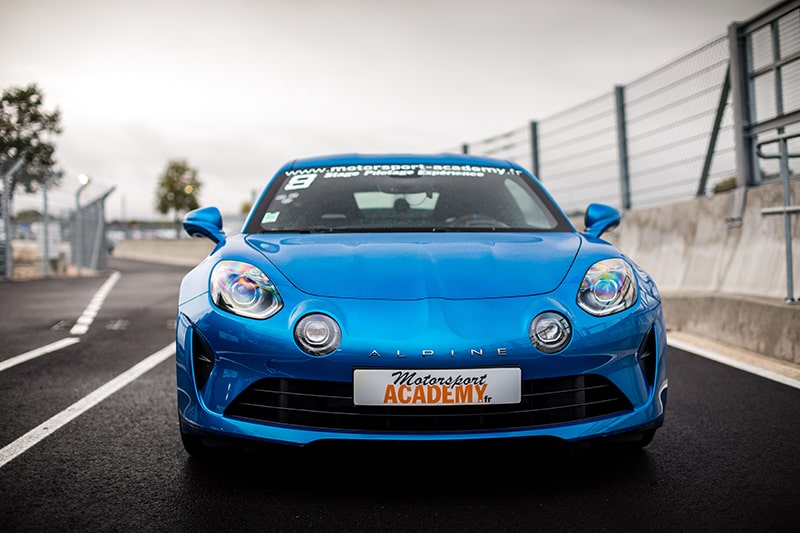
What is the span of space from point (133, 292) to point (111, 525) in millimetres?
10502

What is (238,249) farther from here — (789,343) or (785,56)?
(785,56)

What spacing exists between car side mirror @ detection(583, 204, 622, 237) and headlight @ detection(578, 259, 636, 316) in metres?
0.84

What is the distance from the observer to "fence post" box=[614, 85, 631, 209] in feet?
29.7

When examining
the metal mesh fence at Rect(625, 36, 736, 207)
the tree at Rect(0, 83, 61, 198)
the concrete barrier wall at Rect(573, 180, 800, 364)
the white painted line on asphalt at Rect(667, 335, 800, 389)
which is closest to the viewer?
the white painted line on asphalt at Rect(667, 335, 800, 389)

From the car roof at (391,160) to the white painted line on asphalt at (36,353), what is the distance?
265 centimetres

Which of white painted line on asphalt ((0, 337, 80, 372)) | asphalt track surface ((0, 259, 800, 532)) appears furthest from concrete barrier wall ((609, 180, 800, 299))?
white painted line on asphalt ((0, 337, 80, 372))

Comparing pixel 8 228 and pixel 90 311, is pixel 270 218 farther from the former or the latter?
pixel 8 228

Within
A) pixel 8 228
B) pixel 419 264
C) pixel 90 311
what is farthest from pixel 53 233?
pixel 419 264

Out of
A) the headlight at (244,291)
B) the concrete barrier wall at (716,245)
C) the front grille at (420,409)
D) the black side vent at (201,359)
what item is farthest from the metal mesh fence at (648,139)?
the black side vent at (201,359)

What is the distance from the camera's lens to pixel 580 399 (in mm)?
2539

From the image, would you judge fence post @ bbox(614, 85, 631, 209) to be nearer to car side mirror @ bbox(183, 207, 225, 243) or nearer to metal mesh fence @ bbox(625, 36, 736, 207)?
metal mesh fence @ bbox(625, 36, 736, 207)

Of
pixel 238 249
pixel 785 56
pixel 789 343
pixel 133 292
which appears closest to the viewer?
pixel 238 249

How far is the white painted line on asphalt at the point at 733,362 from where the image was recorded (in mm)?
4354

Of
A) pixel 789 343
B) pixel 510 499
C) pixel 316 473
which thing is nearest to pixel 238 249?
pixel 316 473
